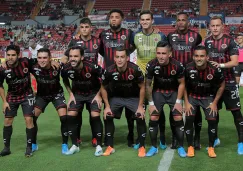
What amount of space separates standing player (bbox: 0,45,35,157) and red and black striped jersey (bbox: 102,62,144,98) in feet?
3.97

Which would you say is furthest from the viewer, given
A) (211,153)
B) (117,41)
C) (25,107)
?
(117,41)

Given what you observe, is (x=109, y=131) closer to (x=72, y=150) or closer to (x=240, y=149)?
(x=72, y=150)

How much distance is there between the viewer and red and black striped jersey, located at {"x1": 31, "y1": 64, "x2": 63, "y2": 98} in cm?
565

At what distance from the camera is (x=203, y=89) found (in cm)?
534

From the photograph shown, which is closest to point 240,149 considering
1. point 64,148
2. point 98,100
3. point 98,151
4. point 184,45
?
point 184,45

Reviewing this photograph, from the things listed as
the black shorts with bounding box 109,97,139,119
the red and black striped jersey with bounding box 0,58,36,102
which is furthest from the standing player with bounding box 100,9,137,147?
the red and black striped jersey with bounding box 0,58,36,102

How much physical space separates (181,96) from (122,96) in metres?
0.93

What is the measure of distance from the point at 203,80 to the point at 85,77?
5.87 ft

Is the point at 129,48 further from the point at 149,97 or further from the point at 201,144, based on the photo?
the point at 201,144

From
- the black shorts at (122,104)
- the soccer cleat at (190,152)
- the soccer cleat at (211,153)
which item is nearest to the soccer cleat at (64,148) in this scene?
the black shorts at (122,104)

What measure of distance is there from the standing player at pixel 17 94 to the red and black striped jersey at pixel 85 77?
603 mm

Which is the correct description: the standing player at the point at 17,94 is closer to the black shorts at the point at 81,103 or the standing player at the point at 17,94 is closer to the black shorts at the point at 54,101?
the black shorts at the point at 54,101

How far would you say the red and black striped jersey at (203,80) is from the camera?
5.20 metres

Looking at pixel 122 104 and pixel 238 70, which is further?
pixel 238 70
